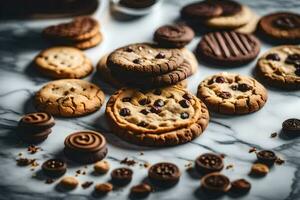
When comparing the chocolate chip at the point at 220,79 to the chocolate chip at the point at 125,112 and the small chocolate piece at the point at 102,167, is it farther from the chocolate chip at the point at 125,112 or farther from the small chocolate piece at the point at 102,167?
the small chocolate piece at the point at 102,167

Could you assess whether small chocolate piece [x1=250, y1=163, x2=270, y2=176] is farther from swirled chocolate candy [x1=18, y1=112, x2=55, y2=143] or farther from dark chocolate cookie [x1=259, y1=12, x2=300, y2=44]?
dark chocolate cookie [x1=259, y1=12, x2=300, y2=44]

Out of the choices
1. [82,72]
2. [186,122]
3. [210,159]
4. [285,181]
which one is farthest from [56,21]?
[285,181]

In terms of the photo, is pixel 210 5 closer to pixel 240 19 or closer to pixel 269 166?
pixel 240 19

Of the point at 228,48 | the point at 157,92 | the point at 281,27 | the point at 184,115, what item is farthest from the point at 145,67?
the point at 281,27

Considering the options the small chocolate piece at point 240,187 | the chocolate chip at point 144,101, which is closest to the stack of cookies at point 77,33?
the chocolate chip at point 144,101

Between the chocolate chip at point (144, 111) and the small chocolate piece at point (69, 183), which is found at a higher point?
the chocolate chip at point (144, 111)

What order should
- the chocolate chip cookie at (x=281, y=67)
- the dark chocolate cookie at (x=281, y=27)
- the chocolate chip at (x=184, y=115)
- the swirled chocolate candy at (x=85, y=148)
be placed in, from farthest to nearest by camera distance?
the dark chocolate cookie at (x=281, y=27) < the chocolate chip cookie at (x=281, y=67) < the chocolate chip at (x=184, y=115) < the swirled chocolate candy at (x=85, y=148)
